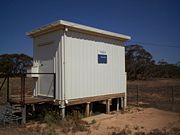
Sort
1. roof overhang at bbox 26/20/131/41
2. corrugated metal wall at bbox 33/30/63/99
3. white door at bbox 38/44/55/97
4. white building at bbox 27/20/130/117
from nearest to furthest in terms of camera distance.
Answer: roof overhang at bbox 26/20/131/41 → white building at bbox 27/20/130/117 → corrugated metal wall at bbox 33/30/63/99 → white door at bbox 38/44/55/97

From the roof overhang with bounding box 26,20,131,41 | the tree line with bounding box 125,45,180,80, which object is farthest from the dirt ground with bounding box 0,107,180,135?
the tree line with bounding box 125,45,180,80

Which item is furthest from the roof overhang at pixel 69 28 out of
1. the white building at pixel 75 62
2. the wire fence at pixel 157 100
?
the wire fence at pixel 157 100

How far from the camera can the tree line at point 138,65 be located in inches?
1812

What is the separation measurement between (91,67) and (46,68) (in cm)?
206

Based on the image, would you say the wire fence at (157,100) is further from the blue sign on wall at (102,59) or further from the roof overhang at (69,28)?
the roof overhang at (69,28)

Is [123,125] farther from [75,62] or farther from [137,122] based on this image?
[75,62]

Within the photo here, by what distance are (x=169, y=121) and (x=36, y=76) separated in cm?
625

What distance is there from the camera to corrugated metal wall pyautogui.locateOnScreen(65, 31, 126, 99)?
9.45 metres

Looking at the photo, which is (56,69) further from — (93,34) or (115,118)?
(115,118)

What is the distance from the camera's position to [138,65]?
155 feet

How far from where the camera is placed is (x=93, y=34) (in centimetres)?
1055

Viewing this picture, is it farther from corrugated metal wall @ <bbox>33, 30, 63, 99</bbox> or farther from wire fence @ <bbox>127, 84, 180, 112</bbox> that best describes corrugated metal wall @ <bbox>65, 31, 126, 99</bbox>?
wire fence @ <bbox>127, 84, 180, 112</bbox>

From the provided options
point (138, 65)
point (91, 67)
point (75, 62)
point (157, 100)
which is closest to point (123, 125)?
point (91, 67)

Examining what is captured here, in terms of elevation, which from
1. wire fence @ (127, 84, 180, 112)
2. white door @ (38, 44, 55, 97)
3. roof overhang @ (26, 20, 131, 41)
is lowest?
wire fence @ (127, 84, 180, 112)
